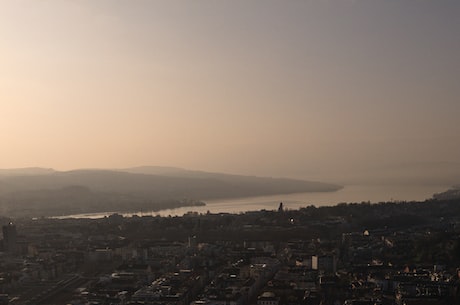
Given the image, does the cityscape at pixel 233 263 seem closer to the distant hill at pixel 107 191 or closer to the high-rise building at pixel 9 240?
the high-rise building at pixel 9 240

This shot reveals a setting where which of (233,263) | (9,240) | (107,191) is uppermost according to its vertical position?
(107,191)

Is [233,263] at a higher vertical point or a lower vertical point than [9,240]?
lower

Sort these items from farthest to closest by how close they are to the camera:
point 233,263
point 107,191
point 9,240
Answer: point 107,191, point 9,240, point 233,263

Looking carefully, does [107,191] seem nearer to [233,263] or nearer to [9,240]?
[9,240]

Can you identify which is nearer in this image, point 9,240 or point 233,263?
point 233,263

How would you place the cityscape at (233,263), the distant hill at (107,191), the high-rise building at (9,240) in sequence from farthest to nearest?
1. the distant hill at (107,191)
2. the high-rise building at (9,240)
3. the cityscape at (233,263)

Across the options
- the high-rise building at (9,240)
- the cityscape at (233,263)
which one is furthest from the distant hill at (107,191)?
the high-rise building at (9,240)

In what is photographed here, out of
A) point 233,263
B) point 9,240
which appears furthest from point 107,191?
point 233,263

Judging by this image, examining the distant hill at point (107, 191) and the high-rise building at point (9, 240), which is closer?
the high-rise building at point (9, 240)

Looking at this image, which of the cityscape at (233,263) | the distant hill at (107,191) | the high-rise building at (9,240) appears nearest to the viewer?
the cityscape at (233,263)

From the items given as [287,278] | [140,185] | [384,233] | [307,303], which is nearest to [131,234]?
[384,233]
